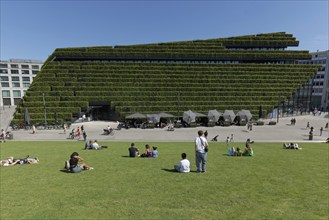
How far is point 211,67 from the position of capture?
53.4 meters

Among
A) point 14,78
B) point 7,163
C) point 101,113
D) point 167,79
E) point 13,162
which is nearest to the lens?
point 7,163

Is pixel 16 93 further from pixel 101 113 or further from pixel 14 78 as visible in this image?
pixel 101 113

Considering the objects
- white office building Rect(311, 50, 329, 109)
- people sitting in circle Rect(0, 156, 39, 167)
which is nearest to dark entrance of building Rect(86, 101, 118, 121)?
people sitting in circle Rect(0, 156, 39, 167)

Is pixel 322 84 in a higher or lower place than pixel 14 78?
lower

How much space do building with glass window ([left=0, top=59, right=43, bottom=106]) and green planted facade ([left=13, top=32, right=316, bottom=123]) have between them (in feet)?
162

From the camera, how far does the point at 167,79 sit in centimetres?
5003

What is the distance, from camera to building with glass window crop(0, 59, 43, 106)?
84562 millimetres

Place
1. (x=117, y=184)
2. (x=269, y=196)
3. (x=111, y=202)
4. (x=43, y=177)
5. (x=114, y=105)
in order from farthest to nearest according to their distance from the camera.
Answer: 1. (x=114, y=105)
2. (x=43, y=177)
3. (x=117, y=184)
4. (x=269, y=196)
5. (x=111, y=202)

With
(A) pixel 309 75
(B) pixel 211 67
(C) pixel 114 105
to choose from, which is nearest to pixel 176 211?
(C) pixel 114 105

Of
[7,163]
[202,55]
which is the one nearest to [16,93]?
[202,55]

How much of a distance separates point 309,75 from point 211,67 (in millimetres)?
27279

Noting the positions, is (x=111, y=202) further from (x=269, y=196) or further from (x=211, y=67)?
(x=211, y=67)

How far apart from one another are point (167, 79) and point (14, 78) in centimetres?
7656

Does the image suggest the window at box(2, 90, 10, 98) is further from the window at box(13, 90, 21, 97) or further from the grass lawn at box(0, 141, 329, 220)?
the grass lawn at box(0, 141, 329, 220)
